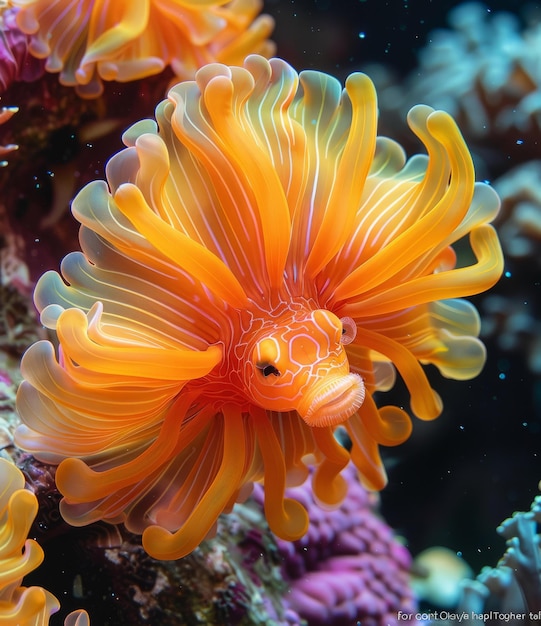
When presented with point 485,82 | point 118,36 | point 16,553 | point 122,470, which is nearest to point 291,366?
point 122,470

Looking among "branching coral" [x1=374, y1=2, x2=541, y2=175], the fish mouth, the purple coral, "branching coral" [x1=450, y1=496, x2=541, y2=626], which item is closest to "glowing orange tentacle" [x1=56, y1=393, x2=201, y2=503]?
the fish mouth

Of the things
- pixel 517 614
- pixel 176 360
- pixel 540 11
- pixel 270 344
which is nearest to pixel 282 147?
pixel 270 344

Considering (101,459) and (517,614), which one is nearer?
(101,459)

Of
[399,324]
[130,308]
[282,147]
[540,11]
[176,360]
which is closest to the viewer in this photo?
[176,360]

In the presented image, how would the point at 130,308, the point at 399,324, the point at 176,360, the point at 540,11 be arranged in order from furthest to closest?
the point at 540,11, the point at 399,324, the point at 130,308, the point at 176,360

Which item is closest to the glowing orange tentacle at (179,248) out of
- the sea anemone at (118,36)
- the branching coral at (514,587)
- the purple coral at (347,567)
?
the sea anemone at (118,36)

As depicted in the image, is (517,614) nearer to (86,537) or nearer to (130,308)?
(86,537)

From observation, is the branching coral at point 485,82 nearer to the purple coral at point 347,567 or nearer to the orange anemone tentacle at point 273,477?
the purple coral at point 347,567
